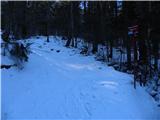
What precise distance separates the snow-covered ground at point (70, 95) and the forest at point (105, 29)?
1011mm

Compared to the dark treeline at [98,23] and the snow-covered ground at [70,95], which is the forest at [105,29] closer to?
the dark treeline at [98,23]

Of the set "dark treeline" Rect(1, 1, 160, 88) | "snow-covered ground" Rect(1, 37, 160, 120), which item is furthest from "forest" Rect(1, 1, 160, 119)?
"snow-covered ground" Rect(1, 37, 160, 120)

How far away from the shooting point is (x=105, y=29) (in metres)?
31.9

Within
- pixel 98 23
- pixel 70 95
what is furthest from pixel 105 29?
pixel 70 95

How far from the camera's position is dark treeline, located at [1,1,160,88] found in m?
22.2

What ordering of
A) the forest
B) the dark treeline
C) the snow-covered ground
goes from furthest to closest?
the dark treeline → the forest → the snow-covered ground

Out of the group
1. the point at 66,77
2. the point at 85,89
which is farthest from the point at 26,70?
the point at 85,89

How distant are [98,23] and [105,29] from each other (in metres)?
2.66

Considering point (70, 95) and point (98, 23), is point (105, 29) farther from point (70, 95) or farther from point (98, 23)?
point (70, 95)

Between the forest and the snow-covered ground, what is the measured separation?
101 centimetres

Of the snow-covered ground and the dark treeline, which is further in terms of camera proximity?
the dark treeline

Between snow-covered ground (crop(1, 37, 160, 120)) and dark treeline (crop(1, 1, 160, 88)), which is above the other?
dark treeline (crop(1, 1, 160, 88))

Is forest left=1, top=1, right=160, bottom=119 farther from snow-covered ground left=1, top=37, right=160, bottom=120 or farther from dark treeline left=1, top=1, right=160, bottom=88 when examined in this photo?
snow-covered ground left=1, top=37, right=160, bottom=120

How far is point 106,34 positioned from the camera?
105ft
